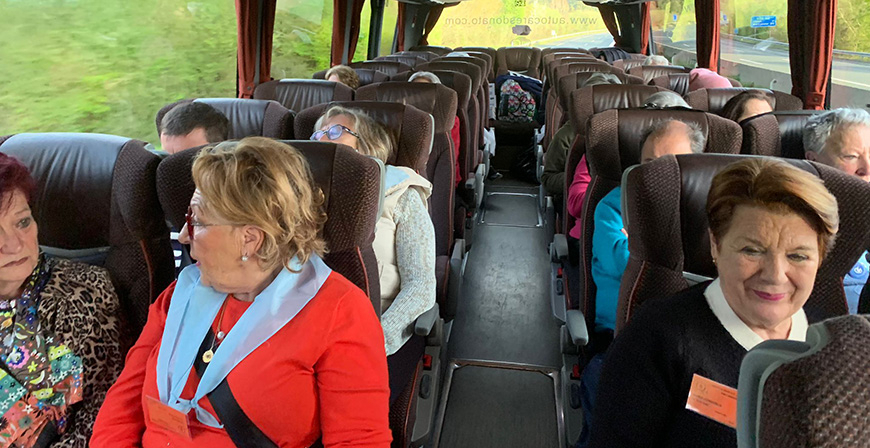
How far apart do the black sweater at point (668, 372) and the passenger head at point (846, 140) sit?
1.29m

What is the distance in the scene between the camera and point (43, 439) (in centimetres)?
135

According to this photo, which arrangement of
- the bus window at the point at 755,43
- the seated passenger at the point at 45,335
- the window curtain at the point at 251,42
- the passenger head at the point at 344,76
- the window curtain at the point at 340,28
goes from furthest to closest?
the window curtain at the point at 340,28
the bus window at the point at 755,43
the window curtain at the point at 251,42
the passenger head at the point at 344,76
the seated passenger at the point at 45,335

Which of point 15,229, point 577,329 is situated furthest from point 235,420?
point 577,329

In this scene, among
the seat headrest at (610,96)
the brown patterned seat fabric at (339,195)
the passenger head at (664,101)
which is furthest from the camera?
the seat headrest at (610,96)

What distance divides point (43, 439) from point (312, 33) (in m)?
7.41

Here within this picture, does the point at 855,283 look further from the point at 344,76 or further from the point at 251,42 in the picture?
the point at 251,42

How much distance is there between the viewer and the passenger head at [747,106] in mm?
2775

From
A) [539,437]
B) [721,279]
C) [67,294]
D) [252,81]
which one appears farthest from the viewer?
[252,81]

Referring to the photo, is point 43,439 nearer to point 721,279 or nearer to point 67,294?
point 67,294

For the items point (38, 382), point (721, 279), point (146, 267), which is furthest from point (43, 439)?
point (721, 279)

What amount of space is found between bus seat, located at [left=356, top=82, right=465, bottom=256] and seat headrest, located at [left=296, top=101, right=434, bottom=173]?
0.42 metres

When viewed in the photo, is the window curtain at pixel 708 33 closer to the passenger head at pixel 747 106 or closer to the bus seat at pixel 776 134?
the passenger head at pixel 747 106

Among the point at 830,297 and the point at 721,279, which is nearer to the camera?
the point at 721,279

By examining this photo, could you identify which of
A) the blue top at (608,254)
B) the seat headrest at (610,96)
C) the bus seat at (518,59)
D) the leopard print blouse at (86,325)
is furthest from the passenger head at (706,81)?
the bus seat at (518,59)
